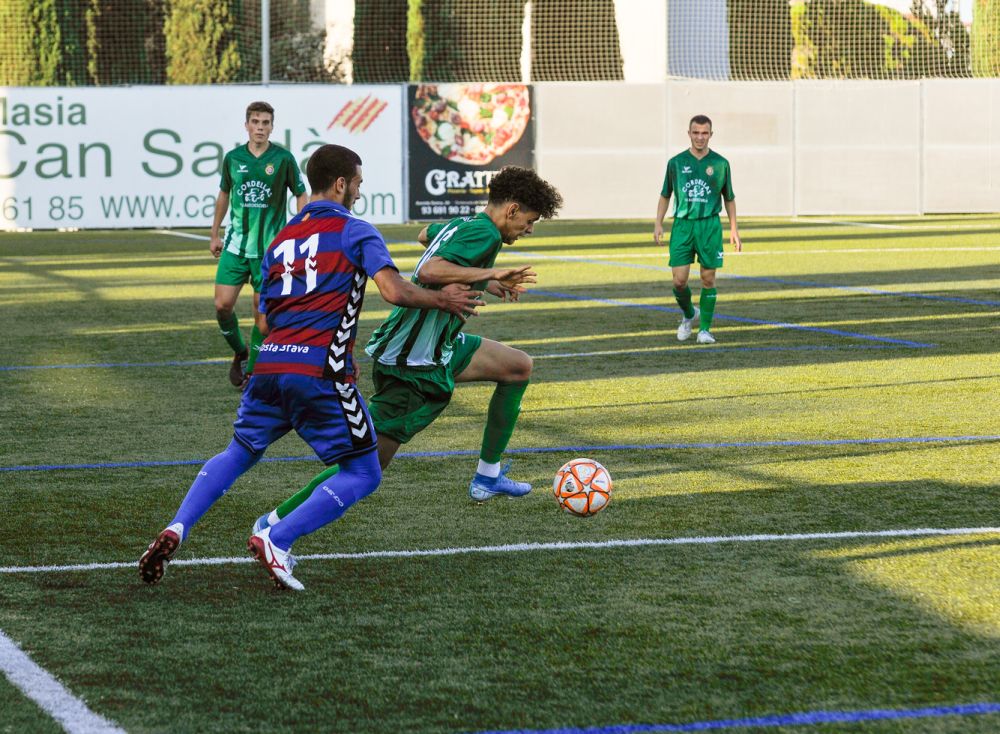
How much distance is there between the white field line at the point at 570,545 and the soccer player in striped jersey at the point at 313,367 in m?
0.53

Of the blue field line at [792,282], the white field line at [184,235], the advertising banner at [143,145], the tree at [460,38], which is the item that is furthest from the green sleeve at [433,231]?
the tree at [460,38]

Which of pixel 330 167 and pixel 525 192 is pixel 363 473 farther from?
pixel 525 192

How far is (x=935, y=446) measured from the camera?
8320mm

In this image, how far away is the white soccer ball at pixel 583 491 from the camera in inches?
262

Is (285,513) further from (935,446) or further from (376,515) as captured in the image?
(935,446)

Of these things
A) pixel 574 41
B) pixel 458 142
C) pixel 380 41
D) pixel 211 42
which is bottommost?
pixel 458 142

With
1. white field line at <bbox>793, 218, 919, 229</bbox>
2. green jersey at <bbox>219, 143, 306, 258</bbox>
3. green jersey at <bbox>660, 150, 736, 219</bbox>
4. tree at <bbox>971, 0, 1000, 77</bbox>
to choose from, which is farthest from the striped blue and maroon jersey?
tree at <bbox>971, 0, 1000, 77</bbox>

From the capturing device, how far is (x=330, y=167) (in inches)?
220

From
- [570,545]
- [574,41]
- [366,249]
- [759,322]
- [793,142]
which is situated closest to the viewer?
[366,249]

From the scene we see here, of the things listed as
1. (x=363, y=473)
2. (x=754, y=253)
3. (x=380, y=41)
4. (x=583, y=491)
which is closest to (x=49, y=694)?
(x=363, y=473)

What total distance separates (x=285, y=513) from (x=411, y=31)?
3613cm

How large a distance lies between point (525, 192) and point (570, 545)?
56.6 inches

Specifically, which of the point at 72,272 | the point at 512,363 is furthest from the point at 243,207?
the point at 72,272

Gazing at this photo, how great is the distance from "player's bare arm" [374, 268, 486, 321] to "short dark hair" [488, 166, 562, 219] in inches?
26.8
